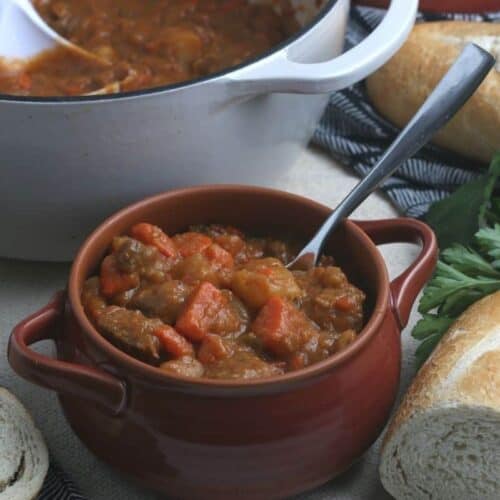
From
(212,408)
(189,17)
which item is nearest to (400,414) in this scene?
(212,408)

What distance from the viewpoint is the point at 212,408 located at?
197 centimetres

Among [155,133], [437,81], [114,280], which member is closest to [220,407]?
[114,280]

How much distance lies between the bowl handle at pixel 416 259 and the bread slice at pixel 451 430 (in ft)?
0.45

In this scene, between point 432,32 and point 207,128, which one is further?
point 432,32

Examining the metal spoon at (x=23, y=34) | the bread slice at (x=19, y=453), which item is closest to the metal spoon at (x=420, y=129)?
the bread slice at (x=19, y=453)

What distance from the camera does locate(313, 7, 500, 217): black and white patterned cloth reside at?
306 cm

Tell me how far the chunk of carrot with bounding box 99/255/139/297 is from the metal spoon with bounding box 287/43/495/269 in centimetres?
37

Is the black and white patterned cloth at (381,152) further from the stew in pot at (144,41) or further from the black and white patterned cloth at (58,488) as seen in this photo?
the black and white patterned cloth at (58,488)

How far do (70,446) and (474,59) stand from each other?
140 cm

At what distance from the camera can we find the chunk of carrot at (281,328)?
6.77 ft

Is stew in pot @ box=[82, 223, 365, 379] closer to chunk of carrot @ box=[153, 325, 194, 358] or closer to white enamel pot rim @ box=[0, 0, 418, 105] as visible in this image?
chunk of carrot @ box=[153, 325, 194, 358]

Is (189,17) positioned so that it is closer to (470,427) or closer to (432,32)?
(432,32)

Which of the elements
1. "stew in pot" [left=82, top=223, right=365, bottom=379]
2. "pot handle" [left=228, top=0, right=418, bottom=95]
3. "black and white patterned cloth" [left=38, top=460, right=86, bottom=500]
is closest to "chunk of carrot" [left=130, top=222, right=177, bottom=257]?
"stew in pot" [left=82, top=223, right=365, bottom=379]

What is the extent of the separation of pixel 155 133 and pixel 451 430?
37.7 inches
